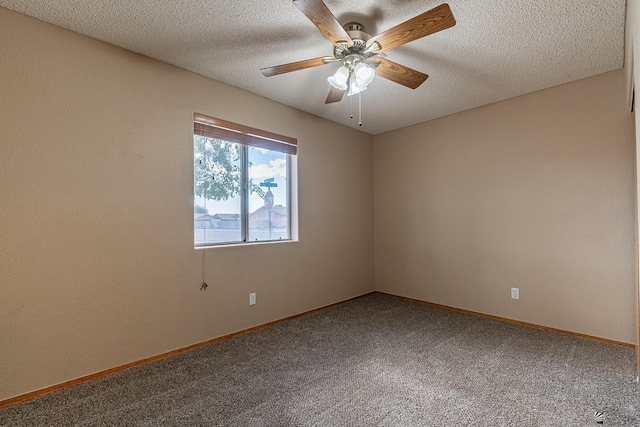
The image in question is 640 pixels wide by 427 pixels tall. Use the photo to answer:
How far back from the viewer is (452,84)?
9.97 ft

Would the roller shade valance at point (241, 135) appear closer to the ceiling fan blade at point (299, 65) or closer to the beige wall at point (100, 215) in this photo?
the beige wall at point (100, 215)

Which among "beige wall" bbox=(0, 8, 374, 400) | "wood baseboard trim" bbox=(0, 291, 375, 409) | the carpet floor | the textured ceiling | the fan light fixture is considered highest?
the textured ceiling

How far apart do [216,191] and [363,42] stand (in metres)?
1.83

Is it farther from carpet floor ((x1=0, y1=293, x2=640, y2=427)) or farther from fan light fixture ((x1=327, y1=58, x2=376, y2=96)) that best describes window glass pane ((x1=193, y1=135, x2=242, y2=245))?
fan light fixture ((x1=327, y1=58, x2=376, y2=96))

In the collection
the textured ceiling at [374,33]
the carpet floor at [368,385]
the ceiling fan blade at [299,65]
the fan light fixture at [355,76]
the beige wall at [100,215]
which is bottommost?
the carpet floor at [368,385]

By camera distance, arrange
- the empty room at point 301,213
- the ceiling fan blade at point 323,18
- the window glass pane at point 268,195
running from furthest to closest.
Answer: the window glass pane at point 268,195
the empty room at point 301,213
the ceiling fan blade at point 323,18

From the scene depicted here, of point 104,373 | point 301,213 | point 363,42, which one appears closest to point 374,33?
point 363,42

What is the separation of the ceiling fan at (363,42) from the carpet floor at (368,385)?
207 centimetres

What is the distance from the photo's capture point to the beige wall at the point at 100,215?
77.7 inches

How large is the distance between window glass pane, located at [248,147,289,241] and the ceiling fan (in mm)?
1191

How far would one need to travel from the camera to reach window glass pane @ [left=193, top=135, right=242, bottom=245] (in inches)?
114

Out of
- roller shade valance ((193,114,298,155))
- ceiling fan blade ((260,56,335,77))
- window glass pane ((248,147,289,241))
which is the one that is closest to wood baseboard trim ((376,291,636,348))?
window glass pane ((248,147,289,241))

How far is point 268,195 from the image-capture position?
11.4ft

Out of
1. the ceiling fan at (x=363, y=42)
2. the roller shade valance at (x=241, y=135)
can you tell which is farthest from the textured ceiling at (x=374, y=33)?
the roller shade valance at (x=241, y=135)
